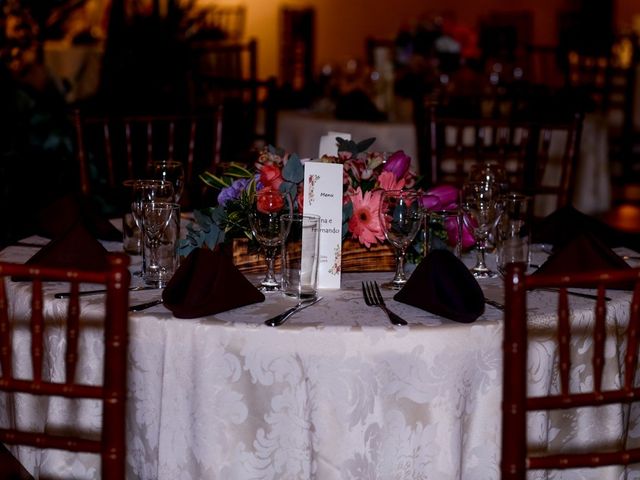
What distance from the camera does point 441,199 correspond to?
230cm

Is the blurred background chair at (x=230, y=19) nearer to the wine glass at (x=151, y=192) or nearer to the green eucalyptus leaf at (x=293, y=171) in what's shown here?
the wine glass at (x=151, y=192)

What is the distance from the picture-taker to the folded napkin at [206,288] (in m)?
1.87

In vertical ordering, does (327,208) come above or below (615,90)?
below

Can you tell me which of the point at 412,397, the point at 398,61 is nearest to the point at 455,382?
the point at 412,397

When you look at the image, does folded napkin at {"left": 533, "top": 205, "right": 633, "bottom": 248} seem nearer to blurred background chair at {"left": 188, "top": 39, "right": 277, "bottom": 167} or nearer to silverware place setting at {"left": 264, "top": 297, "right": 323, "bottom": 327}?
silverware place setting at {"left": 264, "top": 297, "right": 323, "bottom": 327}

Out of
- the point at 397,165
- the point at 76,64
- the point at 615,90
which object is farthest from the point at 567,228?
the point at 76,64

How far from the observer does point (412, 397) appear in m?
1.81

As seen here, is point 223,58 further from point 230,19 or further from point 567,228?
point 567,228

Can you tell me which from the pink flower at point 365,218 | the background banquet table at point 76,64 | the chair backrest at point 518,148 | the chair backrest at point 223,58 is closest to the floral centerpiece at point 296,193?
the pink flower at point 365,218

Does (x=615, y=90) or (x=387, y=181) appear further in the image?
(x=615, y=90)

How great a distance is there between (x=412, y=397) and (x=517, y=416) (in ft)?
1.05

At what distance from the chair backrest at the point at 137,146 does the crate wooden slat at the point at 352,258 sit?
80 centimetres

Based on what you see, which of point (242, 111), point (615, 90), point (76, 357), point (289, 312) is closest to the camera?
point (76, 357)

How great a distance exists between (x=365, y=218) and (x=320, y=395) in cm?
51
